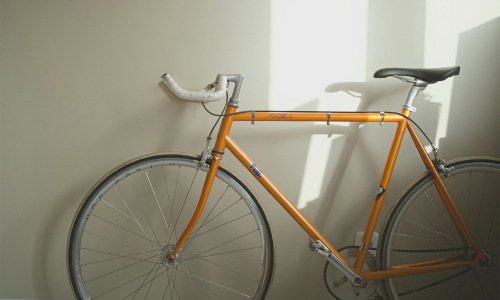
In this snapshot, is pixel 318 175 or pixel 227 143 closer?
pixel 227 143

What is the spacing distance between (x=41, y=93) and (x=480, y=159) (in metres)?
1.73

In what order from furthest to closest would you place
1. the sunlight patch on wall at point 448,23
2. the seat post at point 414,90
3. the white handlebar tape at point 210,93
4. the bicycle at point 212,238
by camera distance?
the bicycle at point 212,238 → the sunlight patch on wall at point 448,23 → the seat post at point 414,90 → the white handlebar tape at point 210,93

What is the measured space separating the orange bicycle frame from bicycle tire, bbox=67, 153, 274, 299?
0.82 feet

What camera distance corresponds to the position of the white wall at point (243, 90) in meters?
1.33

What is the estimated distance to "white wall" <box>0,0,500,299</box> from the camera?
4.38 feet

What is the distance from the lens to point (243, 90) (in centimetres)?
136

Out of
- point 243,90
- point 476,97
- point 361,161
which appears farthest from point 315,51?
point 476,97

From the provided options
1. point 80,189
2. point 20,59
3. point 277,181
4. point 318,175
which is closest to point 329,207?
point 318,175

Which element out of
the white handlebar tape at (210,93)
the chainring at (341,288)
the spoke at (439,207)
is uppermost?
the white handlebar tape at (210,93)

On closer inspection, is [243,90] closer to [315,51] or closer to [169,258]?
[315,51]

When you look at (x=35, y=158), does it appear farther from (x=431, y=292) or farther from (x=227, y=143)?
(x=431, y=292)

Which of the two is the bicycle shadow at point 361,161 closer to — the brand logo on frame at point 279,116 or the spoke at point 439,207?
the spoke at point 439,207

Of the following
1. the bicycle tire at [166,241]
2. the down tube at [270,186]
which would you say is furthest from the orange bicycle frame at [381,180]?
the bicycle tire at [166,241]

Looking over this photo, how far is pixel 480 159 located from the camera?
1.24m
